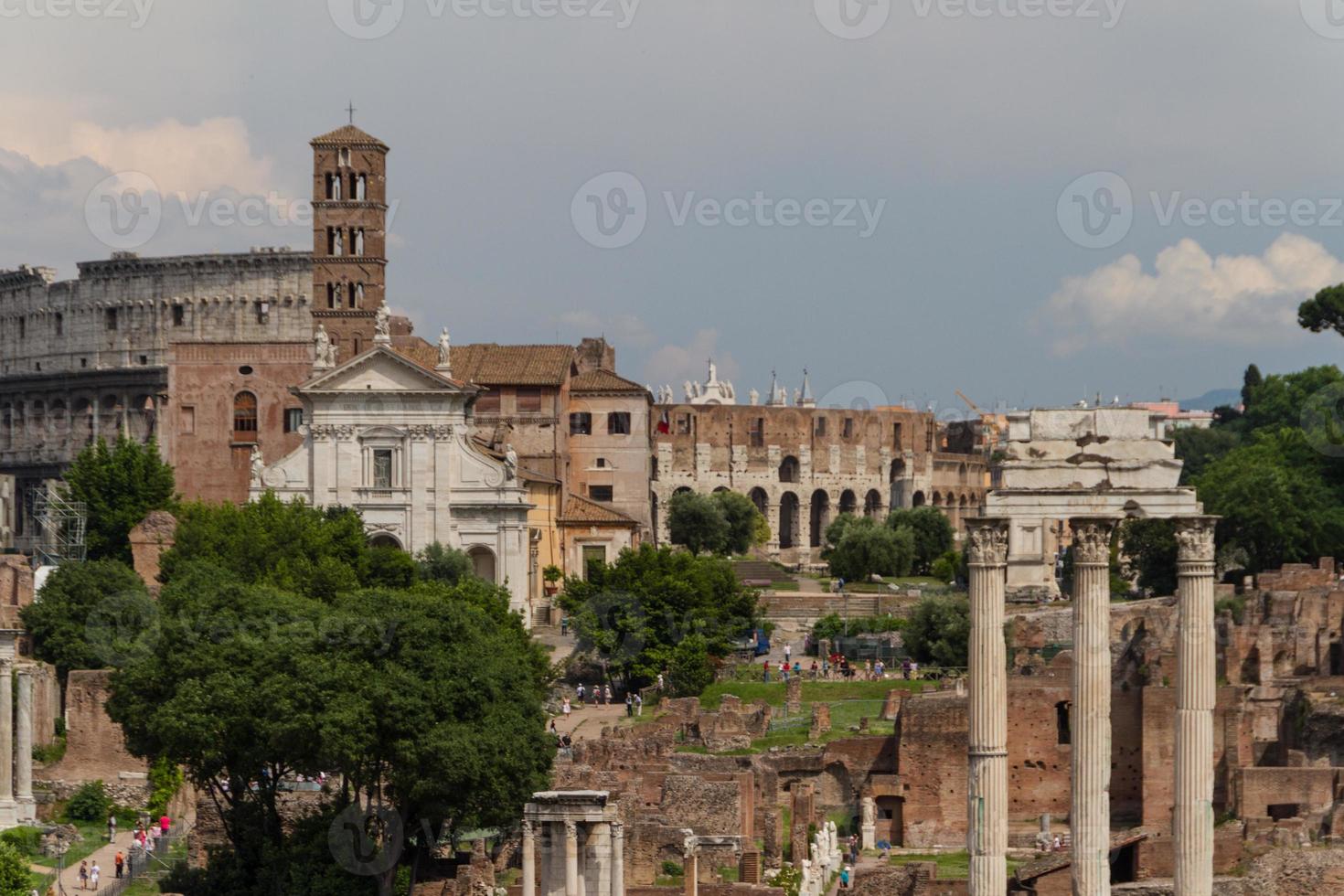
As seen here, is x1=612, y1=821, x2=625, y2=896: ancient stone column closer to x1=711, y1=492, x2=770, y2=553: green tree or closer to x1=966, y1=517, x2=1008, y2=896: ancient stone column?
x1=966, y1=517, x2=1008, y2=896: ancient stone column

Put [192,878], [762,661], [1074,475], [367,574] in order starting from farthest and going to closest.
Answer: [762,661]
[367,574]
[192,878]
[1074,475]

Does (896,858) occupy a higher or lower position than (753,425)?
lower

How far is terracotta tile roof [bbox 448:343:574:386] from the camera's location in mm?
93750

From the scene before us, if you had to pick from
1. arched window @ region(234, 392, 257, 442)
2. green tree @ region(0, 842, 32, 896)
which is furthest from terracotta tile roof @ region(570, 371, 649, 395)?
green tree @ region(0, 842, 32, 896)

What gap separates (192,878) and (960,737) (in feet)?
56.7

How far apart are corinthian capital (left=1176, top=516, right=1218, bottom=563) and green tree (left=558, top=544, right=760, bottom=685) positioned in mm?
38265

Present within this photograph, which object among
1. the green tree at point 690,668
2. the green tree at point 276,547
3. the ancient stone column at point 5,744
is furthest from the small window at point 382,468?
the ancient stone column at point 5,744

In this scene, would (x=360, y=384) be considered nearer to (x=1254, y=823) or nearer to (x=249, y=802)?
(x=249, y=802)

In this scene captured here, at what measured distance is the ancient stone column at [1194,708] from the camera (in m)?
32.8

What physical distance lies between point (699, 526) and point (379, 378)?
35125mm

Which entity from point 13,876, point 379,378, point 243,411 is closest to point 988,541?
point 13,876

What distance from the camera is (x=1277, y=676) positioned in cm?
6297

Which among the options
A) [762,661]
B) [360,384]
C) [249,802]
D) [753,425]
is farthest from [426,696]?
[753,425]

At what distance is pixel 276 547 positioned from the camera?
69.0m
